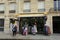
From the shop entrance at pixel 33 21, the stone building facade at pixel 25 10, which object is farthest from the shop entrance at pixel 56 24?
the shop entrance at pixel 33 21

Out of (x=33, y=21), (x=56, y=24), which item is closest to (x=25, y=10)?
(x=33, y=21)

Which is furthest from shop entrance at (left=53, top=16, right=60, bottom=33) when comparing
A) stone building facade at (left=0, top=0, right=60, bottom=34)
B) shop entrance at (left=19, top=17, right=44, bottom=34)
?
Result: shop entrance at (left=19, top=17, right=44, bottom=34)

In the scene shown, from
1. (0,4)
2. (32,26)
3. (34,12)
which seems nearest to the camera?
(32,26)

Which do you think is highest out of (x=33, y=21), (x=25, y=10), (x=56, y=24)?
(x=25, y=10)

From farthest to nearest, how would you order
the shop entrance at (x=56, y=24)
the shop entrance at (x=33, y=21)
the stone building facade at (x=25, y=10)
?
1. the shop entrance at (x=56, y=24)
2. the shop entrance at (x=33, y=21)
3. the stone building facade at (x=25, y=10)

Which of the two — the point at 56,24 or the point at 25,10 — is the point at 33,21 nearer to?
the point at 25,10

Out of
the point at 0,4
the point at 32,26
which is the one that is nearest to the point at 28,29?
the point at 32,26

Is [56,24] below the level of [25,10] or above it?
below

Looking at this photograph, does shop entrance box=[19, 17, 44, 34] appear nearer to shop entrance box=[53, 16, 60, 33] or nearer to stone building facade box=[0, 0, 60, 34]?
stone building facade box=[0, 0, 60, 34]

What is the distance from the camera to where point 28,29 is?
27.0 m

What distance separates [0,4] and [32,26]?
24.0ft

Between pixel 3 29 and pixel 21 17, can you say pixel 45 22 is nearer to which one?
pixel 21 17

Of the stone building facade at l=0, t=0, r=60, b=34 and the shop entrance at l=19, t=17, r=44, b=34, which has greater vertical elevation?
the stone building facade at l=0, t=0, r=60, b=34

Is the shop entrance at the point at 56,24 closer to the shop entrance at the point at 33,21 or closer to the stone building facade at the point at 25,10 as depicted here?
the stone building facade at the point at 25,10
